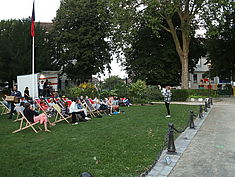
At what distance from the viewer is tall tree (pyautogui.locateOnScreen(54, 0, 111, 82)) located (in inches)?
1193

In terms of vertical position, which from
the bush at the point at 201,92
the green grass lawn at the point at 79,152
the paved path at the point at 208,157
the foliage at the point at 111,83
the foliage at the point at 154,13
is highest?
the foliage at the point at 154,13

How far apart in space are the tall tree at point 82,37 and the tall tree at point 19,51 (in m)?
2.27

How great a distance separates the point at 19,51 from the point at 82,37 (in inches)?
318

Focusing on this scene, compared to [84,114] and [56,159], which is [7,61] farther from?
[56,159]

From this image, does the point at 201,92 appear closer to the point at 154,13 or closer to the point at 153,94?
the point at 153,94

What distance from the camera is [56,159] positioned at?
16.6 ft

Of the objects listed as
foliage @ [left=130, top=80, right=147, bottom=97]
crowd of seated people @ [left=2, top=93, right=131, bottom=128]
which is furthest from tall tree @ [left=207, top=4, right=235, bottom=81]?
crowd of seated people @ [left=2, top=93, right=131, bottom=128]

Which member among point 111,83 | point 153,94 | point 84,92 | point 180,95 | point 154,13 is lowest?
point 180,95

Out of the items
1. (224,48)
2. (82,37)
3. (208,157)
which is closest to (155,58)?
(82,37)

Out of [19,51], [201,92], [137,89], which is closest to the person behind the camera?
[137,89]

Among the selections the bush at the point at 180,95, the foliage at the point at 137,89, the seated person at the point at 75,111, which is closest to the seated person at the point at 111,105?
the seated person at the point at 75,111

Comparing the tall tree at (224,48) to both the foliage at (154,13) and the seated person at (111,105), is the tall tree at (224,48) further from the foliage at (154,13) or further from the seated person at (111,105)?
the seated person at (111,105)

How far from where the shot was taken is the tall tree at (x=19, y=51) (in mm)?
28688

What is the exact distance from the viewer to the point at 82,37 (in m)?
30.2
